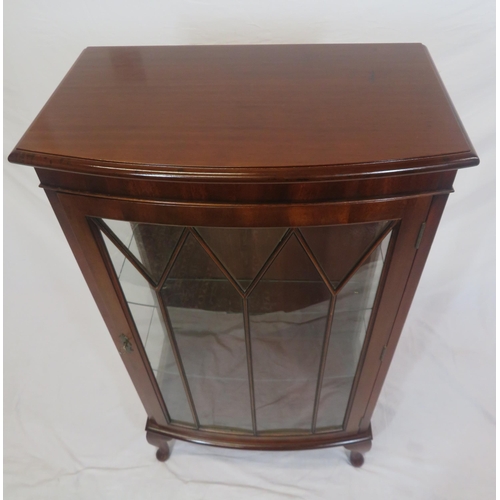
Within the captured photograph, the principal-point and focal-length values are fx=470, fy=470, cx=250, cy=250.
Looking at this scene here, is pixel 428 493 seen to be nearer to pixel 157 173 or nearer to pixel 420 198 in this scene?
pixel 420 198

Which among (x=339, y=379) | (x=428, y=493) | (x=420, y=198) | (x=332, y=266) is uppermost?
(x=420, y=198)

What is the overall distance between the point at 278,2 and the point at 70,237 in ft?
1.54

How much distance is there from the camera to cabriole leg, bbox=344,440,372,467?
2.91ft

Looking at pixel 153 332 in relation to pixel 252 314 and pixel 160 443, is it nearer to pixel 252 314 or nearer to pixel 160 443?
pixel 252 314

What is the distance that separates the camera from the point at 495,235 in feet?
3.37

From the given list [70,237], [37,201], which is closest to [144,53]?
[70,237]

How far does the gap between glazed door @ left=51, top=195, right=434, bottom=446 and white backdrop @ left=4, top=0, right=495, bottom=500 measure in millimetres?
151

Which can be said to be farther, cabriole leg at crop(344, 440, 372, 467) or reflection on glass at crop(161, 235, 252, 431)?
cabriole leg at crop(344, 440, 372, 467)

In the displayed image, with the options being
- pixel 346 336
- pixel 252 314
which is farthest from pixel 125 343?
pixel 346 336

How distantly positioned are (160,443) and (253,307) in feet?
1.52

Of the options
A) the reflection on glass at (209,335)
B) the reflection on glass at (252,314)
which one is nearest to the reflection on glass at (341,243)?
the reflection on glass at (252,314)

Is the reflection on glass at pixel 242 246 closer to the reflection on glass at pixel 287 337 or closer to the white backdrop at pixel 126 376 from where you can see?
the reflection on glass at pixel 287 337

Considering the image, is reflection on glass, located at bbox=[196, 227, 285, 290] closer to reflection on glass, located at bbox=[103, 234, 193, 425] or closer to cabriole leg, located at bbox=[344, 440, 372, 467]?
reflection on glass, located at bbox=[103, 234, 193, 425]

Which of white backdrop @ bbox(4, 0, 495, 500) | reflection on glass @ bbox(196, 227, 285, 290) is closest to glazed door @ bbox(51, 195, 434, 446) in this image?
reflection on glass @ bbox(196, 227, 285, 290)
